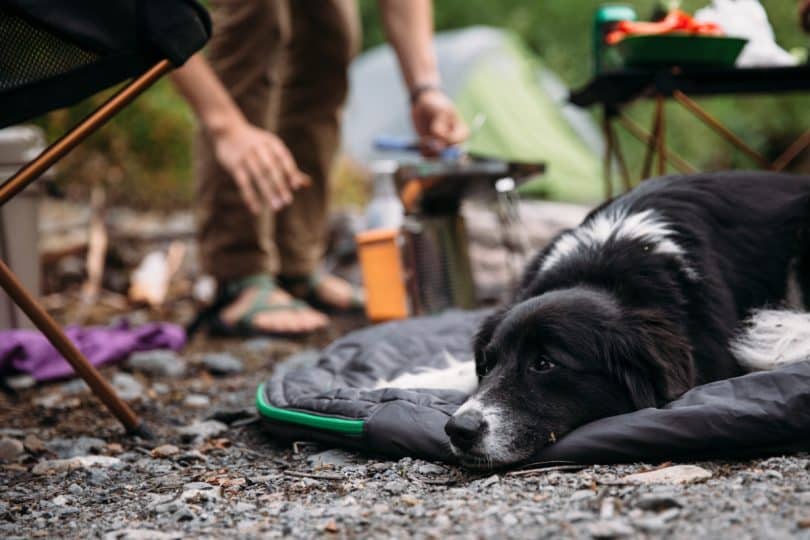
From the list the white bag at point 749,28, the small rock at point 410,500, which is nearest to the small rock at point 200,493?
the small rock at point 410,500

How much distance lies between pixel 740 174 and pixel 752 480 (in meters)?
1.52

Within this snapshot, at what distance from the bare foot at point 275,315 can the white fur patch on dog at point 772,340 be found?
97.2 inches

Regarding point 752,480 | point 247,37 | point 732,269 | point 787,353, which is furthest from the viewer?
point 247,37

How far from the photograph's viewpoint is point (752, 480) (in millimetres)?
1953

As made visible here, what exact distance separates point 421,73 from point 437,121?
0.27m

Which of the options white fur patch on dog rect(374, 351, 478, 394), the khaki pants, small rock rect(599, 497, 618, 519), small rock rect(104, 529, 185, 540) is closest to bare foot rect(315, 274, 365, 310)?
the khaki pants

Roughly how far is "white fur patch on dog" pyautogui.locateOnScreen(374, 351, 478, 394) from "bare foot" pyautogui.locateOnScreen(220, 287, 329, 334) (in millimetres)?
1562

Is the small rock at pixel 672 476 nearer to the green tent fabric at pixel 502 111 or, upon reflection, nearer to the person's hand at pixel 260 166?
A: the person's hand at pixel 260 166

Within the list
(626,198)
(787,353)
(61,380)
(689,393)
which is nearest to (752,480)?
(689,393)

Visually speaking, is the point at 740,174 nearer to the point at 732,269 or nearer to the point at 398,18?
the point at 732,269

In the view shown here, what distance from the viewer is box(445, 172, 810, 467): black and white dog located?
2346 millimetres

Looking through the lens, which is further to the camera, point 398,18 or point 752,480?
point 398,18

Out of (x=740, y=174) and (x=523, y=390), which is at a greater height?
(x=740, y=174)

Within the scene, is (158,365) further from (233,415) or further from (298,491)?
(298,491)
